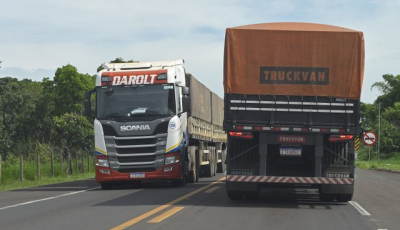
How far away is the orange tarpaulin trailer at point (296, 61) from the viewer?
14664 mm

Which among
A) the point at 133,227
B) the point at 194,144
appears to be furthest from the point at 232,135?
the point at 194,144

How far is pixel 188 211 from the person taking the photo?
516 inches

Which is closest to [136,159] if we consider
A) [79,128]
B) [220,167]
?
[220,167]

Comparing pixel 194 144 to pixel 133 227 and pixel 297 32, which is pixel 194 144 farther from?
pixel 133 227

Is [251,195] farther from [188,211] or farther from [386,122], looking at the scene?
[386,122]

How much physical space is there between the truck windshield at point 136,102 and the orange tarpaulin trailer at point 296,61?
5.33 metres

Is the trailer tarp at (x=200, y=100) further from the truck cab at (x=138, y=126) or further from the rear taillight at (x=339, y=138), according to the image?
the rear taillight at (x=339, y=138)

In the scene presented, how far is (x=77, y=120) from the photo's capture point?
5347cm

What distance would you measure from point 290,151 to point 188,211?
9.37 ft

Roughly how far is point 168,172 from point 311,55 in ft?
22.6

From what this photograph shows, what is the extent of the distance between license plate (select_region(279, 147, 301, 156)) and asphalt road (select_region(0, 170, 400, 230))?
43.8 inches

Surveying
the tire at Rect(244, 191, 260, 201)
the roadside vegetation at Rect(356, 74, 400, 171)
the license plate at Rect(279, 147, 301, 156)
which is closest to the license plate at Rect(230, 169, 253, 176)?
the license plate at Rect(279, 147, 301, 156)

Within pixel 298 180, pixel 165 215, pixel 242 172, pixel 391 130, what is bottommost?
pixel 165 215

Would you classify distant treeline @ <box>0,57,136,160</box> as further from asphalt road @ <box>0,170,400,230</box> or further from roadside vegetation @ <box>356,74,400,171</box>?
asphalt road @ <box>0,170,400,230</box>
